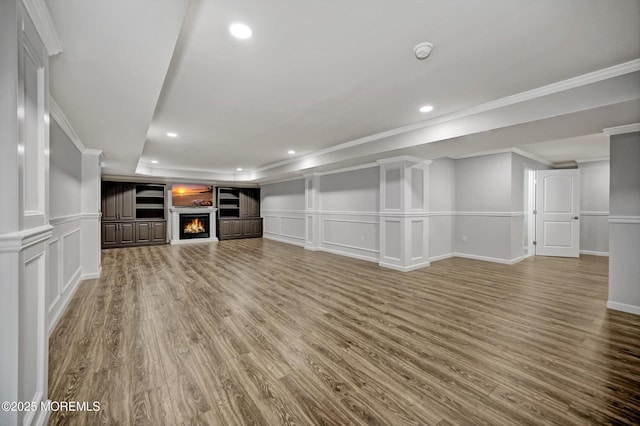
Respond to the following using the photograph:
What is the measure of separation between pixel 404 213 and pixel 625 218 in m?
2.73

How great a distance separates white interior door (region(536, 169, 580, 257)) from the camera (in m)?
6.07

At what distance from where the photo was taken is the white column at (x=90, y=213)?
4.32 meters

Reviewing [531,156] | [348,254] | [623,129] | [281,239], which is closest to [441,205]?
[531,156]

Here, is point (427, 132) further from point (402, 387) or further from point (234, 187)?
point (234, 187)

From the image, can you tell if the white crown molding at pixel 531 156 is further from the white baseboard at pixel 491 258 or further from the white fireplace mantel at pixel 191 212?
the white fireplace mantel at pixel 191 212

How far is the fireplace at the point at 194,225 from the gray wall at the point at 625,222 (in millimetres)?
9915

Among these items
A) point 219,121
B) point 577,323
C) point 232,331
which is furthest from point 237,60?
point 577,323

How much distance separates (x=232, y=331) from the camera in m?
2.51

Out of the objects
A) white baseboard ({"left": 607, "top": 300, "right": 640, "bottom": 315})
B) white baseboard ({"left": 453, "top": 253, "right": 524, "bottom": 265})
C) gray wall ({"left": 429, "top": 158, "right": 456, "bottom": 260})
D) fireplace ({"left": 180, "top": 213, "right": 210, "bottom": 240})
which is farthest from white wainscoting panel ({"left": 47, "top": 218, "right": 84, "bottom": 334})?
white baseboard ({"left": 453, "top": 253, "right": 524, "bottom": 265})

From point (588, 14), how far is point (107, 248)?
10.2 meters

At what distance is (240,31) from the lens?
6.15 feet

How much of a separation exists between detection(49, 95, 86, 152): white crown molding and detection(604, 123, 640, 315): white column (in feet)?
19.6

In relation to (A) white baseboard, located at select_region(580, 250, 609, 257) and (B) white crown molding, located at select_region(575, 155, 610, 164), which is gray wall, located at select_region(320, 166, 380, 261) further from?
(A) white baseboard, located at select_region(580, 250, 609, 257)

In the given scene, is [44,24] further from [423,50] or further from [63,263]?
[63,263]
